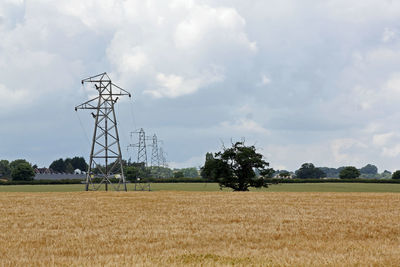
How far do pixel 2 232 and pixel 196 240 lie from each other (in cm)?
763

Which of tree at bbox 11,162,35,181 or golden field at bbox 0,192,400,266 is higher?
tree at bbox 11,162,35,181

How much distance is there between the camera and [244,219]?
2261 centimetres

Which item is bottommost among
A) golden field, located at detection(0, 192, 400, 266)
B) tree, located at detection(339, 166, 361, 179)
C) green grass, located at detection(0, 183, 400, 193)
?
golden field, located at detection(0, 192, 400, 266)

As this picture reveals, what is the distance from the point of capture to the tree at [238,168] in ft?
217

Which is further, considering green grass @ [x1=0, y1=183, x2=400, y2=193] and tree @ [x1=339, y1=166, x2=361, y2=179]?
tree @ [x1=339, y1=166, x2=361, y2=179]

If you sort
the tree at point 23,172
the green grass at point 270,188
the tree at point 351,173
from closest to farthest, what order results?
the green grass at point 270,188 < the tree at point 23,172 < the tree at point 351,173

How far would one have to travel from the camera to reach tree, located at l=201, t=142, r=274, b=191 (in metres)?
66.2

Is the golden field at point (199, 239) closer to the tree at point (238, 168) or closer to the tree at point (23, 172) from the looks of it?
the tree at point (238, 168)

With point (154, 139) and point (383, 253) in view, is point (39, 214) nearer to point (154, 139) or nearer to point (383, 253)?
point (383, 253)

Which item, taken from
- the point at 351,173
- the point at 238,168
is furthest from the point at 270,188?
the point at 351,173

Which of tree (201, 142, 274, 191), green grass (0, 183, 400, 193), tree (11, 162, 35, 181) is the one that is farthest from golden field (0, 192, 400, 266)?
tree (11, 162, 35, 181)

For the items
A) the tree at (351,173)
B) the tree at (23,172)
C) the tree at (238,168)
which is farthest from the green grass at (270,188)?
the tree at (351,173)

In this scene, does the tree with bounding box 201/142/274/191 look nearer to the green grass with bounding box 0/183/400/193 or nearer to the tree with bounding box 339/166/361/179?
the green grass with bounding box 0/183/400/193

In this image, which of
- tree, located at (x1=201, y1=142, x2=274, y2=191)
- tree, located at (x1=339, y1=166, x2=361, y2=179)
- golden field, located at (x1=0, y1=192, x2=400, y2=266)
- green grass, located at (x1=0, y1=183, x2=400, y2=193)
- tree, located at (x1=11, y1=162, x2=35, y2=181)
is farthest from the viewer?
tree, located at (x1=339, y1=166, x2=361, y2=179)
